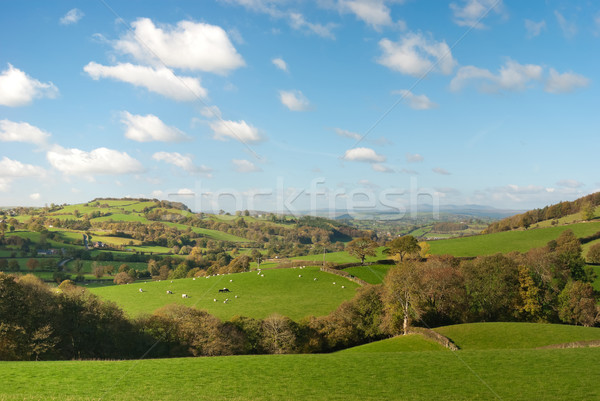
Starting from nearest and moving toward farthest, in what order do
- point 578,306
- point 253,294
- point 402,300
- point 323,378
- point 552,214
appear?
point 323,378 → point 402,300 → point 578,306 → point 253,294 → point 552,214

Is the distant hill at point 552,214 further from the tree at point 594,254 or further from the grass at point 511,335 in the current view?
the grass at point 511,335

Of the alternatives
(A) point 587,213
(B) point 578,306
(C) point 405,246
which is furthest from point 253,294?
(A) point 587,213

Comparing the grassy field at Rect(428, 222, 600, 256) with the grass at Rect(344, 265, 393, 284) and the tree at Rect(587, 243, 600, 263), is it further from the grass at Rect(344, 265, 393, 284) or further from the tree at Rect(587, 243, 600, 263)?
the grass at Rect(344, 265, 393, 284)

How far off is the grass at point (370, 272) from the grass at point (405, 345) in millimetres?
26238

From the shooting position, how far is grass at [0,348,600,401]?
1475 cm

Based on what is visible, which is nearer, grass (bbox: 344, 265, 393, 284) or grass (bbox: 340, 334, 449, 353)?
grass (bbox: 340, 334, 449, 353)

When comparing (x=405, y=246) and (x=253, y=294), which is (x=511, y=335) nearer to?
(x=253, y=294)

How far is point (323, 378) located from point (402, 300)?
23145 mm

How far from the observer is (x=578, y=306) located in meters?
42.3

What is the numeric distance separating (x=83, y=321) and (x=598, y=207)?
122 metres

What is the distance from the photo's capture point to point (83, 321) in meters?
29.5

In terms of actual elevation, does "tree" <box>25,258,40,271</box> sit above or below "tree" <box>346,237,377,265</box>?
below

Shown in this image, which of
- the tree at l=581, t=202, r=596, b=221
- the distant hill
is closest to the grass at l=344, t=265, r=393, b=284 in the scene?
the distant hill

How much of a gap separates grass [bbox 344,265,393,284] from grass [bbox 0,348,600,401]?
3921 centimetres
